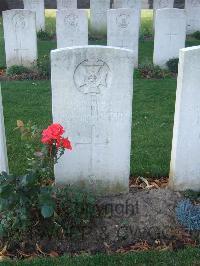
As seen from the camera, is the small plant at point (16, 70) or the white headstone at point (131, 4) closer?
the small plant at point (16, 70)

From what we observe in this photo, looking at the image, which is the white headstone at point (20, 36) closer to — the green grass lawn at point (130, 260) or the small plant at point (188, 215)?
the small plant at point (188, 215)

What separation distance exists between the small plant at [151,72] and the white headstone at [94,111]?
5653 millimetres

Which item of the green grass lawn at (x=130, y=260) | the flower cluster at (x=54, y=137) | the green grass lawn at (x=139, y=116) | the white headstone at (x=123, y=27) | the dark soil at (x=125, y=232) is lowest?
the green grass lawn at (x=130, y=260)

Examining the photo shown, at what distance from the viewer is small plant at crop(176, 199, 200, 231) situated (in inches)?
162

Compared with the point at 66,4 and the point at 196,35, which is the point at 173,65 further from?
the point at 66,4

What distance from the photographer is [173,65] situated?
34.0 feet

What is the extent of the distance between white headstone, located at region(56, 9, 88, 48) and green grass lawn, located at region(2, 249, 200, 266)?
7534 mm

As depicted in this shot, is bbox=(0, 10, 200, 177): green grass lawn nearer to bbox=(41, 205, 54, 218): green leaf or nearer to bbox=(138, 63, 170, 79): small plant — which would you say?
bbox=(138, 63, 170, 79): small plant

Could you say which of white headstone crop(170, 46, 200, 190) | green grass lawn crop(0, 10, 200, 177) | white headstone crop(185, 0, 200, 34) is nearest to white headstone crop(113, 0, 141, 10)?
white headstone crop(185, 0, 200, 34)

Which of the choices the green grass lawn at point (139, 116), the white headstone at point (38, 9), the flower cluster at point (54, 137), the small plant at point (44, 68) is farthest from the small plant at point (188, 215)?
the white headstone at point (38, 9)

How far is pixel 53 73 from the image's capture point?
13.5 ft

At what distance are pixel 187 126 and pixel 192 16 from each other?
11.4 meters

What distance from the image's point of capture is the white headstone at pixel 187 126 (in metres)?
4.19

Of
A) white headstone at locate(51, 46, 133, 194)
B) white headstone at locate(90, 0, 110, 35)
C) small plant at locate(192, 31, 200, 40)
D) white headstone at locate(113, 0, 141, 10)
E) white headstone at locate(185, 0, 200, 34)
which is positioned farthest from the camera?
white headstone at locate(90, 0, 110, 35)
